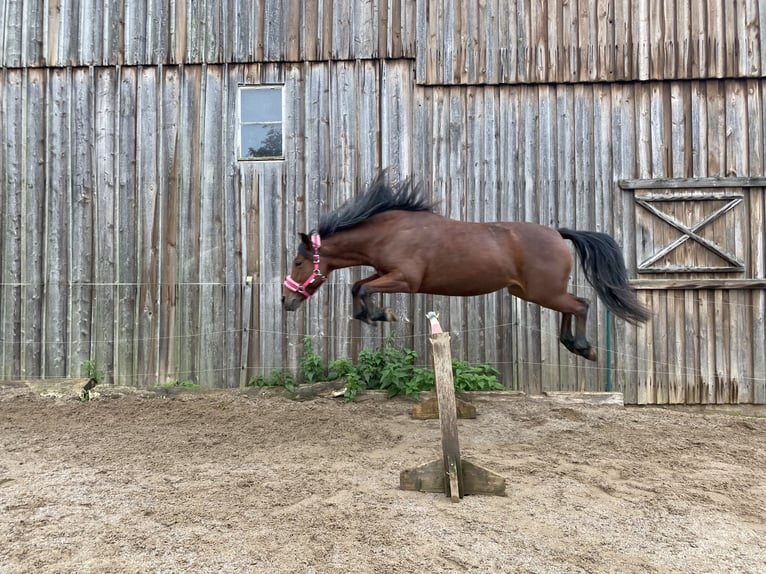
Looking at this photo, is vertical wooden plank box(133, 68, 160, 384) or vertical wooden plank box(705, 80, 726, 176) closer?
vertical wooden plank box(705, 80, 726, 176)

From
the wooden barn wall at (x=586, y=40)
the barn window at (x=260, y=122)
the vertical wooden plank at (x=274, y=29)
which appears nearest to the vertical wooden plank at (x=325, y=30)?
the vertical wooden plank at (x=274, y=29)

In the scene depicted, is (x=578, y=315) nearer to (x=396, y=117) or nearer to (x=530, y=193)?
(x=530, y=193)

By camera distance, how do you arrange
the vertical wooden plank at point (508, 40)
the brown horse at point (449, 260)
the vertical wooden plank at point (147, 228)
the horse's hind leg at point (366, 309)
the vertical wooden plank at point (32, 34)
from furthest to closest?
the vertical wooden plank at point (32, 34) < the vertical wooden plank at point (147, 228) < the vertical wooden plank at point (508, 40) < the brown horse at point (449, 260) < the horse's hind leg at point (366, 309)

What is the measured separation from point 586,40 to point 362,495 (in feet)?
21.9

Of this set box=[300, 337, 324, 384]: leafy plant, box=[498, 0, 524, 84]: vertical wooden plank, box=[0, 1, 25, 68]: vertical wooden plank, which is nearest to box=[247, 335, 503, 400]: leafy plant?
box=[300, 337, 324, 384]: leafy plant

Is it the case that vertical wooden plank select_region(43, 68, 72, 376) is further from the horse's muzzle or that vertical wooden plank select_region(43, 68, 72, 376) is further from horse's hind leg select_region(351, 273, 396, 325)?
horse's hind leg select_region(351, 273, 396, 325)

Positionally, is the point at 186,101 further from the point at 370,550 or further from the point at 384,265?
the point at 370,550

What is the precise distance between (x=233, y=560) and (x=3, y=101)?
7.82 meters

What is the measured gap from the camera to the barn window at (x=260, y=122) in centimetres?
719

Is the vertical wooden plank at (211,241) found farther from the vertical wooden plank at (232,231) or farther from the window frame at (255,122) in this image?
the window frame at (255,122)

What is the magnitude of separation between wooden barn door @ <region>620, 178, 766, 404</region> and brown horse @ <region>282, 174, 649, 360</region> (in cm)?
274

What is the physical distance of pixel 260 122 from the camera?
284 inches

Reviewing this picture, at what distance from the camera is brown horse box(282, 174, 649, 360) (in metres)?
4.34

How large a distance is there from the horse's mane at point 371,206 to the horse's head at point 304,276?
0.53 ft
